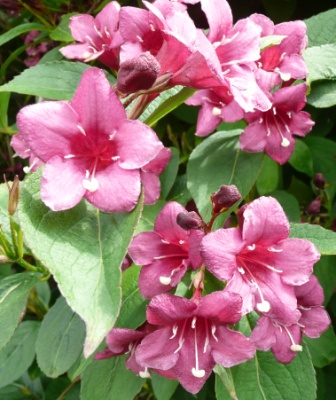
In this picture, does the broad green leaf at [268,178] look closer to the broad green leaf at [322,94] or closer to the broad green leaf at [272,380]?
the broad green leaf at [322,94]

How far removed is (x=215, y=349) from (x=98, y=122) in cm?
39

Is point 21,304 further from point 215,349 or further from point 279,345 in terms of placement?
point 279,345

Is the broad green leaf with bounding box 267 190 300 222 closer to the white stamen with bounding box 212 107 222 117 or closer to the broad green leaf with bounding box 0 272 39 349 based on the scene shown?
the white stamen with bounding box 212 107 222 117

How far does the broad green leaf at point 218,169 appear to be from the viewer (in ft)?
3.67

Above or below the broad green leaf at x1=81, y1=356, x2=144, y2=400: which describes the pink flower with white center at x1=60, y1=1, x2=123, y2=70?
above

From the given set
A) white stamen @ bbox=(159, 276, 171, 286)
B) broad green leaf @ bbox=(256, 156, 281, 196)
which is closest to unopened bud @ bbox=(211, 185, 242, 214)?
white stamen @ bbox=(159, 276, 171, 286)

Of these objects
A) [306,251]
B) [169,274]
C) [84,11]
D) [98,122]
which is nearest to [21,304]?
[169,274]

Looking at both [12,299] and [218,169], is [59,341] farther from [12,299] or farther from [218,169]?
[218,169]

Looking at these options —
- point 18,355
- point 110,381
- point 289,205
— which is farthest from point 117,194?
point 18,355

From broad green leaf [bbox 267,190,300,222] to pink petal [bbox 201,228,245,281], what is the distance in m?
0.54

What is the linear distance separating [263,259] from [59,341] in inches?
21.7

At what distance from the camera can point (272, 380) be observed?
104cm

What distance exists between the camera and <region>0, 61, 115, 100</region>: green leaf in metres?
1.10

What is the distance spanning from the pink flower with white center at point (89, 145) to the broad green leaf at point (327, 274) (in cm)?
72
